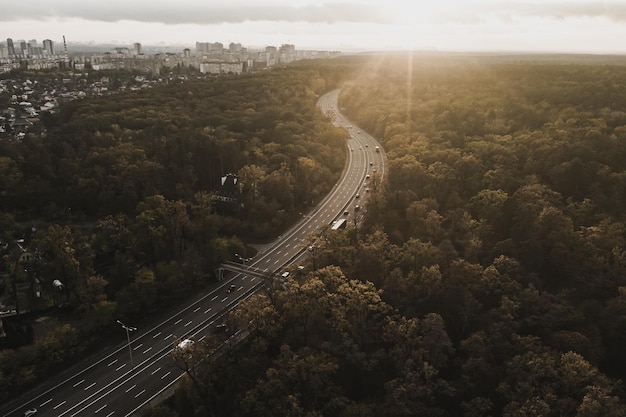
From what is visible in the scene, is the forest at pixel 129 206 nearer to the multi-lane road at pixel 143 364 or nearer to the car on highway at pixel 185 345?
the multi-lane road at pixel 143 364

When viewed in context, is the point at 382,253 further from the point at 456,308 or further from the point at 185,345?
the point at 185,345

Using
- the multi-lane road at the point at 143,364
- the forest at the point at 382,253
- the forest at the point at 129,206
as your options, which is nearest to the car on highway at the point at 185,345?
the multi-lane road at the point at 143,364

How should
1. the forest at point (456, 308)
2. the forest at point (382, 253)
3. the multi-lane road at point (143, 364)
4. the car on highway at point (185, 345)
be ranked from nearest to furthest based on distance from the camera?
the forest at point (456, 308)
the forest at point (382, 253)
the car on highway at point (185, 345)
the multi-lane road at point (143, 364)

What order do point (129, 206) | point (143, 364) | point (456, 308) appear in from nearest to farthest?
point (456, 308) → point (143, 364) → point (129, 206)

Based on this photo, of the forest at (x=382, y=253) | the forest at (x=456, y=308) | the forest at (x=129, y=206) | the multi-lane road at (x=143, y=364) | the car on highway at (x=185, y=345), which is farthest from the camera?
the forest at (x=129, y=206)

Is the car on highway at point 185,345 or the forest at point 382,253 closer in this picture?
the forest at point 382,253

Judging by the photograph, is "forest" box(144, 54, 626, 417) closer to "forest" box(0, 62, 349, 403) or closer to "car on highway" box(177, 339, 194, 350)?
"car on highway" box(177, 339, 194, 350)

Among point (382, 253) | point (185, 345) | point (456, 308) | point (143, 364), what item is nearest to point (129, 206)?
point (143, 364)
